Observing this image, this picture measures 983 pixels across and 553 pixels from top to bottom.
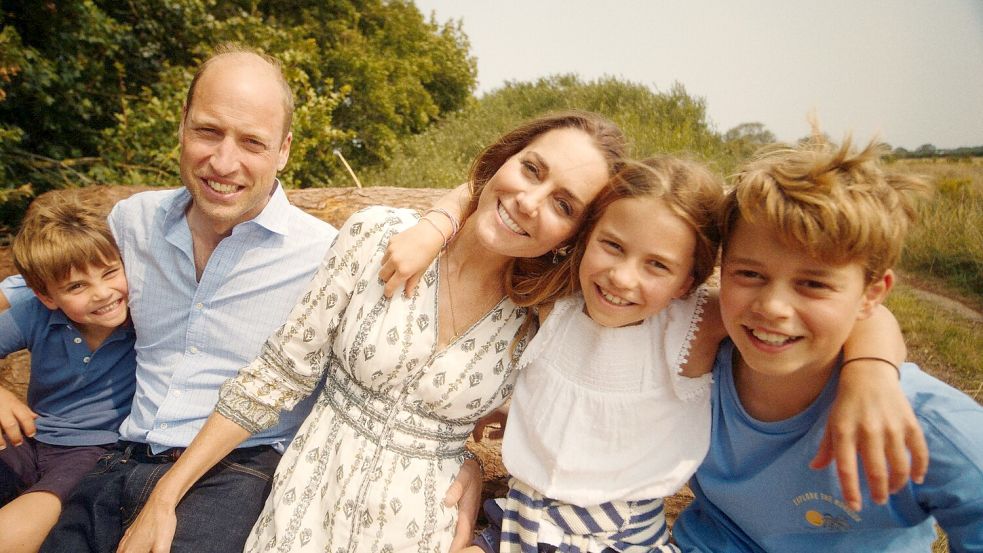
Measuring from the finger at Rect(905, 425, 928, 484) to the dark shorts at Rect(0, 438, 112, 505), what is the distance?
2.58m

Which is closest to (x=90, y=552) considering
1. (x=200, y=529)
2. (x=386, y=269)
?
(x=200, y=529)

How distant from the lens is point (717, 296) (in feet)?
5.68

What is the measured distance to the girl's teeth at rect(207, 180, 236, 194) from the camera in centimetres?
207

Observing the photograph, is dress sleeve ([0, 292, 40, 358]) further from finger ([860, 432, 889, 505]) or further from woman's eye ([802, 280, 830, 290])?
finger ([860, 432, 889, 505])

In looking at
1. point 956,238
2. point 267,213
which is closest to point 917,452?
point 267,213

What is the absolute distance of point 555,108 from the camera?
6.96m

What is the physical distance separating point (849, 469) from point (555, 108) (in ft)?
20.5

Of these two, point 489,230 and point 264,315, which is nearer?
point 489,230

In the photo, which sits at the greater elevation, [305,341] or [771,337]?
[771,337]

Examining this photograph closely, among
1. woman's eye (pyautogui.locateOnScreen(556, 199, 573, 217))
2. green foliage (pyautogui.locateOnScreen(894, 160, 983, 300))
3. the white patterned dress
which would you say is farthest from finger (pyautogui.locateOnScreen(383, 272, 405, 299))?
green foliage (pyautogui.locateOnScreen(894, 160, 983, 300))

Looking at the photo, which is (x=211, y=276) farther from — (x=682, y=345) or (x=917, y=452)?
(x=917, y=452)

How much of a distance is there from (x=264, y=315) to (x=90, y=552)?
923 millimetres

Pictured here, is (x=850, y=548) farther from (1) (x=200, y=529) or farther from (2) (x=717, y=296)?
(1) (x=200, y=529)

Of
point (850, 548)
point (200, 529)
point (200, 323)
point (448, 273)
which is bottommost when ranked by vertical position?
point (200, 529)
